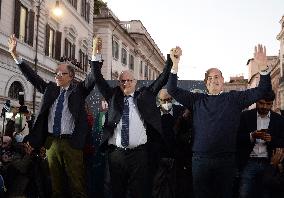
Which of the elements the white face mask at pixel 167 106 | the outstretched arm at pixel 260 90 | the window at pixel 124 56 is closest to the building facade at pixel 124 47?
the window at pixel 124 56

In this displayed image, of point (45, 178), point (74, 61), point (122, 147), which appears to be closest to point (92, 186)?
point (45, 178)

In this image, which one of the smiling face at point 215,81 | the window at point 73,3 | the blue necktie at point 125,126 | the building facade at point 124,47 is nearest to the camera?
the smiling face at point 215,81

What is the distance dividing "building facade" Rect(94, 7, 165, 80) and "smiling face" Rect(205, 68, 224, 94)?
30127mm

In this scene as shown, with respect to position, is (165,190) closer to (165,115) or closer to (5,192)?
(165,115)

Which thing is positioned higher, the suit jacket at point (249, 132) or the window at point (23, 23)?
the window at point (23, 23)

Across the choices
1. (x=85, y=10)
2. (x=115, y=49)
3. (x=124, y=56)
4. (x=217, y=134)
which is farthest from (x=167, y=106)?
(x=124, y=56)

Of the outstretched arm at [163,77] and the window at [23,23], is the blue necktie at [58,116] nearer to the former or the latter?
the outstretched arm at [163,77]

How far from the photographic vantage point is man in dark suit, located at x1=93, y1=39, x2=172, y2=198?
4.49 m

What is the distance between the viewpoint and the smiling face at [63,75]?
Result: 5.04m

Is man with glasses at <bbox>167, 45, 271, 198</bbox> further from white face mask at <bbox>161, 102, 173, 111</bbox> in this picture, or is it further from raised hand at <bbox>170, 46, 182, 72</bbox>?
white face mask at <bbox>161, 102, 173, 111</bbox>

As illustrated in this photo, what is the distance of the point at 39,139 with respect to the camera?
4.93 metres

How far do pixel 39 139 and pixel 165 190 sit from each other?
1.69m

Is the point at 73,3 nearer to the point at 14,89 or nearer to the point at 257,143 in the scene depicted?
the point at 14,89

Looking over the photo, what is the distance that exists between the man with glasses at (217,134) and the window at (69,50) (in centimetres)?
2354
